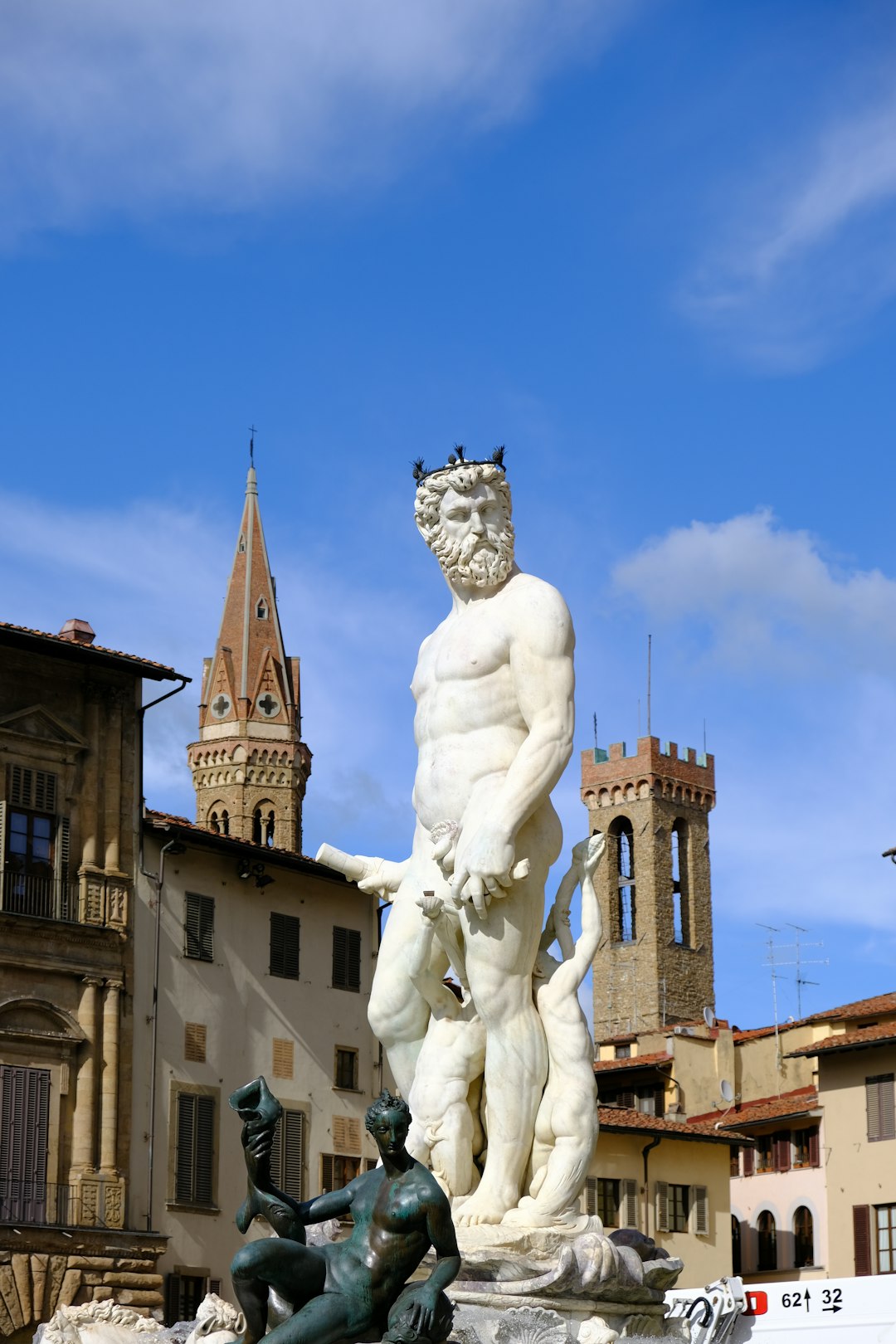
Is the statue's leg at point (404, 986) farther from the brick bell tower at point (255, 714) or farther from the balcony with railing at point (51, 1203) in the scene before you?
the brick bell tower at point (255, 714)

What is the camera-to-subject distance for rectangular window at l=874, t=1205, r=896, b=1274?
2019 inches

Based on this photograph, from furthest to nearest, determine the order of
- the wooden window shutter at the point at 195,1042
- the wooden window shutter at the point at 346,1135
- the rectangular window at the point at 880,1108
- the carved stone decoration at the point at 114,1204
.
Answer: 1. the rectangular window at the point at 880,1108
2. the wooden window shutter at the point at 346,1135
3. the wooden window shutter at the point at 195,1042
4. the carved stone decoration at the point at 114,1204

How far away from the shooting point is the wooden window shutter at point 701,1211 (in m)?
52.4

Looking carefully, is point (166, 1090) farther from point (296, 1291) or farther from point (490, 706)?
point (296, 1291)

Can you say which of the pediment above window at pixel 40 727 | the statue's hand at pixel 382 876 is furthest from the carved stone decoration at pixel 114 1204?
the statue's hand at pixel 382 876

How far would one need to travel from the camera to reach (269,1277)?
7.96 meters

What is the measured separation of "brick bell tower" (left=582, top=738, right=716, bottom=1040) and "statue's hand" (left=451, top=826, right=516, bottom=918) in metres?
104

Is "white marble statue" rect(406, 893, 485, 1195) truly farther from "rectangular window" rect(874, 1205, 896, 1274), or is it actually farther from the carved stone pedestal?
"rectangular window" rect(874, 1205, 896, 1274)

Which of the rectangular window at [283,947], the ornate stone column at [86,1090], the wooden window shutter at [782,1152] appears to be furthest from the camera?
the wooden window shutter at [782,1152]

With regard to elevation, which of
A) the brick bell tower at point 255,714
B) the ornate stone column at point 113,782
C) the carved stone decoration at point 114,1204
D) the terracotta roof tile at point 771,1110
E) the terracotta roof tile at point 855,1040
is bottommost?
the carved stone decoration at point 114,1204

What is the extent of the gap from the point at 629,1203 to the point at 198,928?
1375 cm

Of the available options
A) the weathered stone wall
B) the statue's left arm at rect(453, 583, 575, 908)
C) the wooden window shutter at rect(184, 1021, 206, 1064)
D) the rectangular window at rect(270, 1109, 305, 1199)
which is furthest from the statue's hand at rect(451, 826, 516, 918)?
the rectangular window at rect(270, 1109, 305, 1199)

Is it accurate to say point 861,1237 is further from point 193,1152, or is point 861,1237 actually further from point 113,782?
point 113,782

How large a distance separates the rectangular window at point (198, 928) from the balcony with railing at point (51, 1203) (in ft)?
16.2
